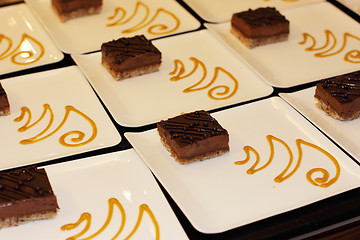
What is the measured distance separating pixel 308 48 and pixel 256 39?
38cm

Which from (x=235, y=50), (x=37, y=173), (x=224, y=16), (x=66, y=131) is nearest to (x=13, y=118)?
(x=66, y=131)

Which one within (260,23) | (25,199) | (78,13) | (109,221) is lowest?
(109,221)

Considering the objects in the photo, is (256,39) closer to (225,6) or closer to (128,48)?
(225,6)

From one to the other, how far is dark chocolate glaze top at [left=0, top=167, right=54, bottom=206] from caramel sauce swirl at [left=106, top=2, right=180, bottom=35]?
5.65ft

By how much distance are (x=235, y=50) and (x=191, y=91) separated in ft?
1.91

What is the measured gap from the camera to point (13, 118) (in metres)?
3.17

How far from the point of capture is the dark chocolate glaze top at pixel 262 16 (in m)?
3.89

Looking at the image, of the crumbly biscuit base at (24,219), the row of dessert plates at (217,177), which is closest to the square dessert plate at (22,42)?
the row of dessert plates at (217,177)

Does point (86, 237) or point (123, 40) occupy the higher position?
point (123, 40)

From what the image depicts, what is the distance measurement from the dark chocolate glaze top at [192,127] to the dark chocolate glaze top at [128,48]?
706 millimetres

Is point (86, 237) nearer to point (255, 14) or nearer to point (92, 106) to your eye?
point (92, 106)

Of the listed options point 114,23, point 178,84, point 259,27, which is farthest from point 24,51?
point 259,27

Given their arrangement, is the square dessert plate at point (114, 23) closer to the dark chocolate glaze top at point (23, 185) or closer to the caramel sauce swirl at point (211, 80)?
the caramel sauce swirl at point (211, 80)

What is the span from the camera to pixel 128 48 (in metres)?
3.58
